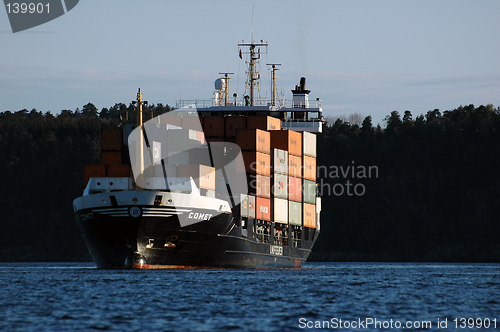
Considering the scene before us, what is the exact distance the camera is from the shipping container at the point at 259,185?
5553cm

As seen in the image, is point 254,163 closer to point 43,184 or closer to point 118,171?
point 118,171

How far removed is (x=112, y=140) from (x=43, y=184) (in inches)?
3819

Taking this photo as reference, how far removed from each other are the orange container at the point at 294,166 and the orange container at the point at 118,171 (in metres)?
15.1

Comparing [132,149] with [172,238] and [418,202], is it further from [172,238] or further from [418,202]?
[418,202]

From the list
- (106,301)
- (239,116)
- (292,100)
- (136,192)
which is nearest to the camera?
(106,301)

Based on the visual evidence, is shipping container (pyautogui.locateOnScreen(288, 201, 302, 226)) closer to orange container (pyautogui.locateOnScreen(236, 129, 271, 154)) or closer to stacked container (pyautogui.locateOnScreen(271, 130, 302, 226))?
stacked container (pyautogui.locateOnScreen(271, 130, 302, 226))

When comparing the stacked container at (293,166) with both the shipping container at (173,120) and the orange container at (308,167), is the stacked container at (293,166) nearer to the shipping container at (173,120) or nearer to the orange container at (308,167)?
the orange container at (308,167)

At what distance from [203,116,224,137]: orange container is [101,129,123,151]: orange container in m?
9.18

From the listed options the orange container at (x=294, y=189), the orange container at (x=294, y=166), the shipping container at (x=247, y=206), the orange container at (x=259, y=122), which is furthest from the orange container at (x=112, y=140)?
the orange container at (x=294, y=189)

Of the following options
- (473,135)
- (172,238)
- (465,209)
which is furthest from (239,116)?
(473,135)

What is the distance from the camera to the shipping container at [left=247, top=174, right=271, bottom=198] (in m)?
55.5

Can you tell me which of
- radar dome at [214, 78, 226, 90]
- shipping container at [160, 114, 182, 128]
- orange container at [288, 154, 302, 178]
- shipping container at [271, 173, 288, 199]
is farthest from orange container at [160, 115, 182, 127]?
shipping container at [271, 173, 288, 199]

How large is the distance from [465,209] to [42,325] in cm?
12052

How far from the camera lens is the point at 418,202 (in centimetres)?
14262
